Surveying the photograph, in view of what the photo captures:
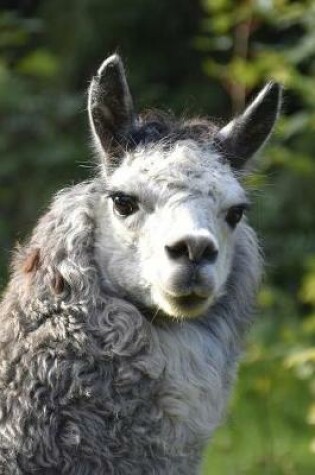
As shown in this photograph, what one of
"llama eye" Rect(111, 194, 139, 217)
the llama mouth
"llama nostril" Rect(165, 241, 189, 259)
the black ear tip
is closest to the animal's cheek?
the llama mouth

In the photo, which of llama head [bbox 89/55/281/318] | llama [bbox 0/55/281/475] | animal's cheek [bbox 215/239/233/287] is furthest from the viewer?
animal's cheek [bbox 215/239/233/287]

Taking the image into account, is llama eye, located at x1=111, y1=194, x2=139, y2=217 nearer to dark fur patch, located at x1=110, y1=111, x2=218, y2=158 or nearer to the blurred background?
dark fur patch, located at x1=110, y1=111, x2=218, y2=158

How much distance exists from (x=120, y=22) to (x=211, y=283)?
1017cm

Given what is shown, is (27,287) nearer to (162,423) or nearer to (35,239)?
(35,239)

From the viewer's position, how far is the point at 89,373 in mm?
5281

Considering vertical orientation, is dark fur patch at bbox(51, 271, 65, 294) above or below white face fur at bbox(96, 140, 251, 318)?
below

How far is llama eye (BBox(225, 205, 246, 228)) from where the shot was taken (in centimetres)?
544

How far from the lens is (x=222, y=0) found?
9.52 metres

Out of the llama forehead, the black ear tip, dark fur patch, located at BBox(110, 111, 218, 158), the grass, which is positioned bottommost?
the grass

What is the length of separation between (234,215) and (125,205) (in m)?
0.46

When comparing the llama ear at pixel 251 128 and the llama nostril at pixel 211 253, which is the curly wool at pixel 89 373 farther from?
the llama ear at pixel 251 128

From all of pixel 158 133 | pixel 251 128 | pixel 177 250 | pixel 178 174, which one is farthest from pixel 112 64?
pixel 177 250

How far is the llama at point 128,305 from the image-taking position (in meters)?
5.19

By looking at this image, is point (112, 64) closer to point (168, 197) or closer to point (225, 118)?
point (168, 197)
